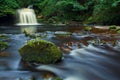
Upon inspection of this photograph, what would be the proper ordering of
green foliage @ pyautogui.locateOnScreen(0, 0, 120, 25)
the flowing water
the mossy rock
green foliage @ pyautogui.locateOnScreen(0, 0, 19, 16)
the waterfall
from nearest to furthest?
the flowing water → the mossy rock → green foliage @ pyautogui.locateOnScreen(0, 0, 120, 25) → green foliage @ pyautogui.locateOnScreen(0, 0, 19, 16) → the waterfall

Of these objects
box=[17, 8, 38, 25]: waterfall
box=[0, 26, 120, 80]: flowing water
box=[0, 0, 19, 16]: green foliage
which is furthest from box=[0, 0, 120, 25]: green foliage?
box=[0, 26, 120, 80]: flowing water

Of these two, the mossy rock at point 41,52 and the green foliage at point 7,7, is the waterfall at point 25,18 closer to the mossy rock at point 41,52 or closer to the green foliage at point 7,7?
the green foliage at point 7,7

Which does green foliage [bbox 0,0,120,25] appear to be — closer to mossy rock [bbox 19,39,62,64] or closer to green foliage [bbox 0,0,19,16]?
green foliage [bbox 0,0,19,16]

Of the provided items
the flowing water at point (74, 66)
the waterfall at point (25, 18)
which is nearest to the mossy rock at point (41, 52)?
the flowing water at point (74, 66)

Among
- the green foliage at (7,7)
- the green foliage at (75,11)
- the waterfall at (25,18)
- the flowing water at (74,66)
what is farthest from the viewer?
the waterfall at (25,18)

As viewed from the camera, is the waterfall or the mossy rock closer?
the mossy rock

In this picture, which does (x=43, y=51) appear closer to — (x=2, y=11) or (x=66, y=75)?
(x=66, y=75)

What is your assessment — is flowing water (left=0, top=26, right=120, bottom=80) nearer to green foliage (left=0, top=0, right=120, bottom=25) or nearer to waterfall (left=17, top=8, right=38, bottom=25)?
green foliage (left=0, top=0, right=120, bottom=25)

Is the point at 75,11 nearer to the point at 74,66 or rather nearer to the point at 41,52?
the point at 41,52

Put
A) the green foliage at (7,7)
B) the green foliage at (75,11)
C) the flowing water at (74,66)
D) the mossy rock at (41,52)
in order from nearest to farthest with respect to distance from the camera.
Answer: the flowing water at (74,66) → the mossy rock at (41,52) → the green foliage at (75,11) → the green foliage at (7,7)

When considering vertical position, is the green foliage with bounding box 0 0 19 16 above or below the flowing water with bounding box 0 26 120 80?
above

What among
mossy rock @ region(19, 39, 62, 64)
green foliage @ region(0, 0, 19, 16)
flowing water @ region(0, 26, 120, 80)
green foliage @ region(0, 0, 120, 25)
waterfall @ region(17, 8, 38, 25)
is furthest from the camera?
waterfall @ region(17, 8, 38, 25)

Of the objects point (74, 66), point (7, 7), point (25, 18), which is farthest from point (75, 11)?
point (74, 66)

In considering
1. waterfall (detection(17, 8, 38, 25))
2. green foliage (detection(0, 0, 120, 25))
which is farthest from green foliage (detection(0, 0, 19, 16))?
waterfall (detection(17, 8, 38, 25))
